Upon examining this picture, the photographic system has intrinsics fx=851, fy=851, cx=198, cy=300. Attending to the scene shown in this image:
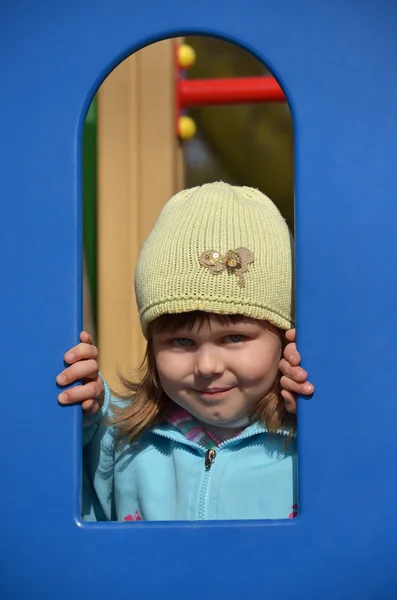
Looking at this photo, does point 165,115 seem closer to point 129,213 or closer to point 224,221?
point 129,213

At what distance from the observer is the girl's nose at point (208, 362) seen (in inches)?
52.1

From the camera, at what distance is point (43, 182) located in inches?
47.1

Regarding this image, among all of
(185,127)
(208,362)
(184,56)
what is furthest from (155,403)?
(184,56)

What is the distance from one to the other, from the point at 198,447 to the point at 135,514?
6.7 inches

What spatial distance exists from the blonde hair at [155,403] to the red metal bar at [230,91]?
35.1 inches

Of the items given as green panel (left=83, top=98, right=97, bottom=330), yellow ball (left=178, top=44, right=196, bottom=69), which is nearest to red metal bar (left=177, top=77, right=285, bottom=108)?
yellow ball (left=178, top=44, right=196, bottom=69)

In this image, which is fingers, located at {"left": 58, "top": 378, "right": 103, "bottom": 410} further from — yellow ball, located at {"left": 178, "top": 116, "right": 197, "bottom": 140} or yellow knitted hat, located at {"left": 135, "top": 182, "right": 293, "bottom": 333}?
yellow ball, located at {"left": 178, "top": 116, "right": 197, "bottom": 140}

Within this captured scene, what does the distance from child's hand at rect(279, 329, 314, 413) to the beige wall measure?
Answer: 2.99ft

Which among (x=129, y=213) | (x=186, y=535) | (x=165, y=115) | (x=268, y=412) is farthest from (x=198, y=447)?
(x=165, y=115)

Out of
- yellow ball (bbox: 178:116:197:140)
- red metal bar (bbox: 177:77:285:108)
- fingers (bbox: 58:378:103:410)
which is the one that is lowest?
fingers (bbox: 58:378:103:410)

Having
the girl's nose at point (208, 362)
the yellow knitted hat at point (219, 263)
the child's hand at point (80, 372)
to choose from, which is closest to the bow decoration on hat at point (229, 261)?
the yellow knitted hat at point (219, 263)

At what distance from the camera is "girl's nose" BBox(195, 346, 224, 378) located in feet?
4.34

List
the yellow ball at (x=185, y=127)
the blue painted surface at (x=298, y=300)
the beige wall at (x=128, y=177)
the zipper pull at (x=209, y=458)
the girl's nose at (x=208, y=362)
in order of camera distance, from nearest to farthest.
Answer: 1. the blue painted surface at (x=298, y=300)
2. the girl's nose at (x=208, y=362)
3. the zipper pull at (x=209, y=458)
4. the beige wall at (x=128, y=177)
5. the yellow ball at (x=185, y=127)

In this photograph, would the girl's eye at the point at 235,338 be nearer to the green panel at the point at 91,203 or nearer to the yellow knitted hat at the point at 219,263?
the yellow knitted hat at the point at 219,263
